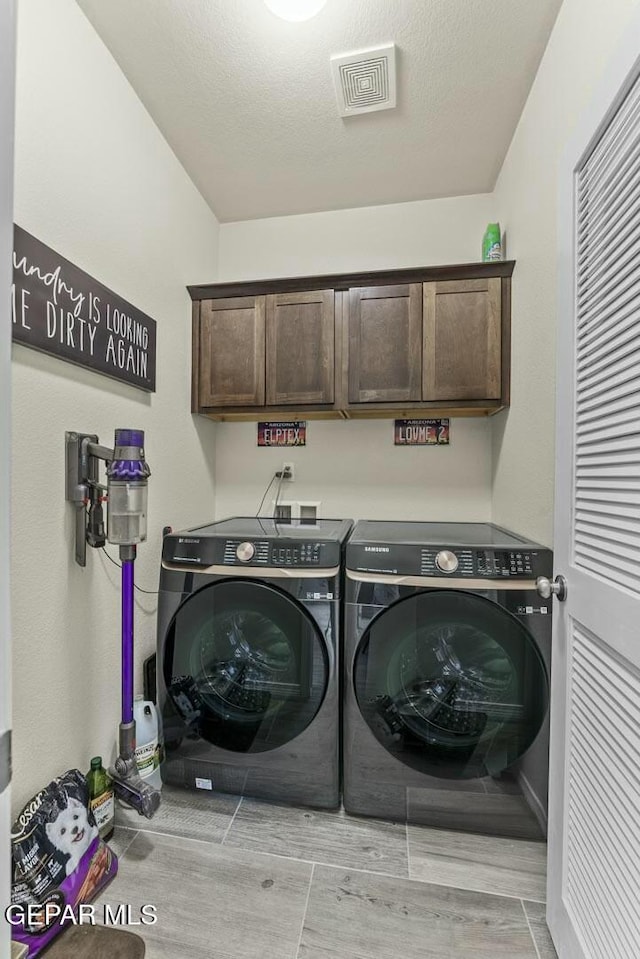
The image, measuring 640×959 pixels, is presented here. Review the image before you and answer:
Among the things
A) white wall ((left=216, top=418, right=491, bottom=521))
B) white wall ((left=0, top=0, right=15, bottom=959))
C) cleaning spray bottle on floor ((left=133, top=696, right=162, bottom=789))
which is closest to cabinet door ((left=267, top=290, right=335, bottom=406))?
white wall ((left=216, top=418, right=491, bottom=521))

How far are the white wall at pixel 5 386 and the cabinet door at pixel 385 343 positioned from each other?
1535 mm

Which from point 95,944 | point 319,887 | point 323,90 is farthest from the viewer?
point 323,90

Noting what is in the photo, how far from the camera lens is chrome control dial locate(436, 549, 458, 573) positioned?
138 centimetres

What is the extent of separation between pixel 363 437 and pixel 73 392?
1.42 meters

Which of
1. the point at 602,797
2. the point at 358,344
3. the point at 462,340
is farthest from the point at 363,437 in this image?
the point at 602,797

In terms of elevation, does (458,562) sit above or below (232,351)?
below

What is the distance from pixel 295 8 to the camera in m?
1.31

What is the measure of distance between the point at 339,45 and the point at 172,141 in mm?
819

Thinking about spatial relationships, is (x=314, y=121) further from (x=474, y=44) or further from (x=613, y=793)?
(x=613, y=793)

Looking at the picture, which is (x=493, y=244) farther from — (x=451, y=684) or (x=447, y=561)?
(x=451, y=684)

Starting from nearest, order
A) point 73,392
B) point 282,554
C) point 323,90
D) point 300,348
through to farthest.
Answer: point 73,392, point 282,554, point 323,90, point 300,348

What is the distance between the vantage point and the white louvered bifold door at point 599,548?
79 centimetres

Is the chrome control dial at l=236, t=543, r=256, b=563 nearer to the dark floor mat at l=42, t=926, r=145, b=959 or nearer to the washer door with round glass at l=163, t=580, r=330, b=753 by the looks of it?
the washer door with round glass at l=163, t=580, r=330, b=753

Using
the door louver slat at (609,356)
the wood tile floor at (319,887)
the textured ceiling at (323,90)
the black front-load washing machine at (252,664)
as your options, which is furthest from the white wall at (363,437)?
the wood tile floor at (319,887)
